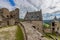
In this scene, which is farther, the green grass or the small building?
the small building

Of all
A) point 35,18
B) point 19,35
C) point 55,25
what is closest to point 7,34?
point 19,35

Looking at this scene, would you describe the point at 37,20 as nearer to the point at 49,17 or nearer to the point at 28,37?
the point at 49,17

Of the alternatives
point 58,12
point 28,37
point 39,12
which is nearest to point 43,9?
point 39,12

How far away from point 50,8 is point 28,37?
19.7 ft

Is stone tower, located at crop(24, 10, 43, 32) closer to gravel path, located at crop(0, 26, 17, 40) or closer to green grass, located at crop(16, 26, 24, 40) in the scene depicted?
green grass, located at crop(16, 26, 24, 40)

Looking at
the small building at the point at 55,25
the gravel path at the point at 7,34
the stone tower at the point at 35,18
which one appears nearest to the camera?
the gravel path at the point at 7,34

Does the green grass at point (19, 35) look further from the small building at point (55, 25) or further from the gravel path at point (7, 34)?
the small building at point (55, 25)

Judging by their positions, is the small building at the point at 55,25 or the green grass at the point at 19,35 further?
the small building at the point at 55,25

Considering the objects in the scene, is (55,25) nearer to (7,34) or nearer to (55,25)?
(55,25)

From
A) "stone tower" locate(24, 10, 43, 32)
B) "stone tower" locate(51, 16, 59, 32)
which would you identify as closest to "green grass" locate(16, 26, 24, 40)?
"stone tower" locate(24, 10, 43, 32)

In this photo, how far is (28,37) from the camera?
6.68m

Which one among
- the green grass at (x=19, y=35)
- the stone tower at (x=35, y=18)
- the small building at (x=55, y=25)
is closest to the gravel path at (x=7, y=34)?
the green grass at (x=19, y=35)

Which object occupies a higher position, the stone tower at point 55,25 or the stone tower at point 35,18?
the stone tower at point 35,18

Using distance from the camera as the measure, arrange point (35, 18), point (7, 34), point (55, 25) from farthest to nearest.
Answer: point (55, 25), point (35, 18), point (7, 34)
